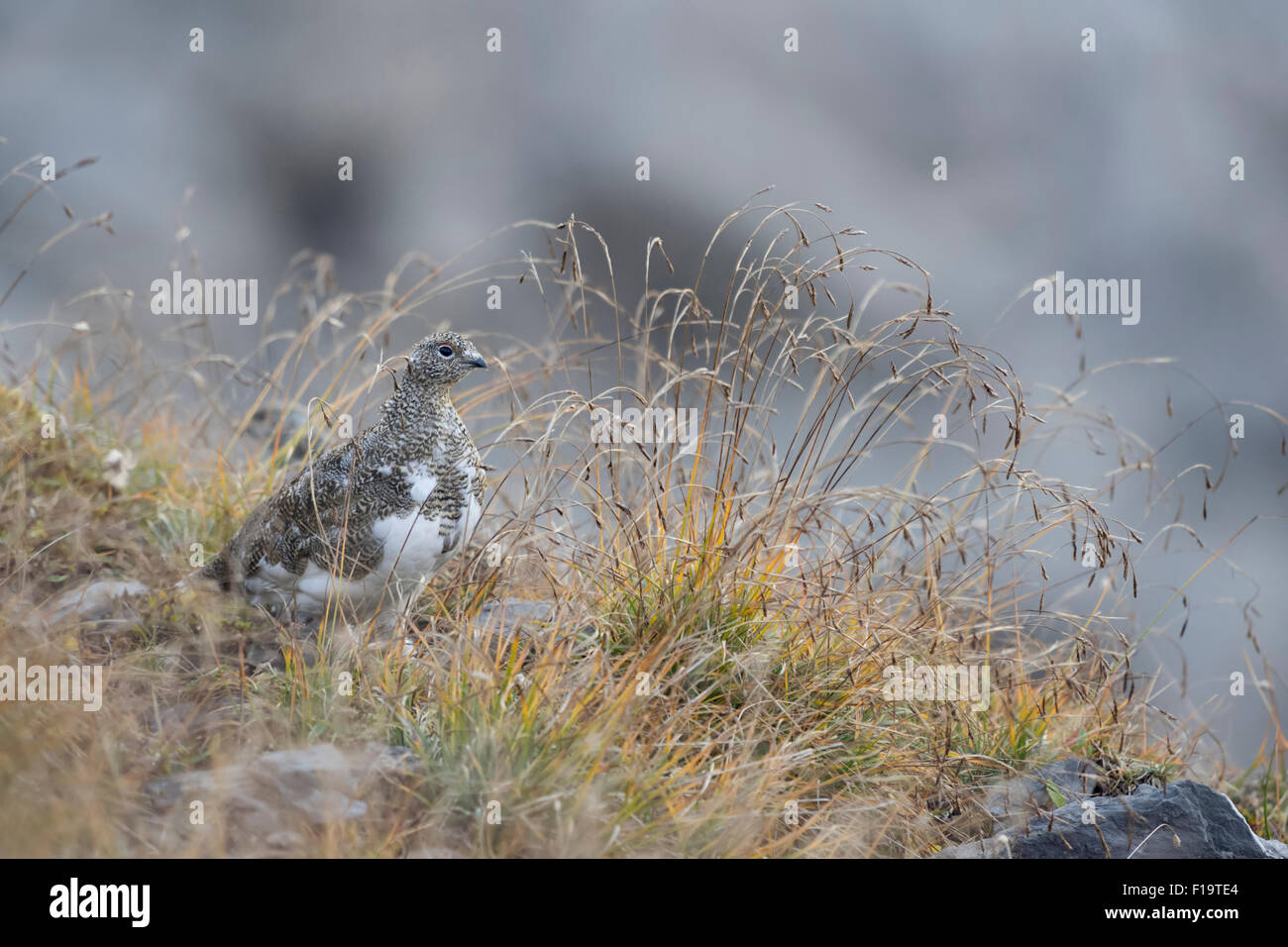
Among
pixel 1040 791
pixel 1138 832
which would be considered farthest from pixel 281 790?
pixel 1138 832

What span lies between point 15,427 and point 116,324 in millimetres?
893

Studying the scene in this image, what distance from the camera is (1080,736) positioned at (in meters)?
3.86

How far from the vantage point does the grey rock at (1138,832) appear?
338cm

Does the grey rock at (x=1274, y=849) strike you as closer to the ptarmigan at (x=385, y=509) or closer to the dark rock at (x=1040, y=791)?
the dark rock at (x=1040, y=791)

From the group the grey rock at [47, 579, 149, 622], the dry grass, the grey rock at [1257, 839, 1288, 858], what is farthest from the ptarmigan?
the grey rock at [1257, 839, 1288, 858]

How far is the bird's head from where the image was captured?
4.01 meters

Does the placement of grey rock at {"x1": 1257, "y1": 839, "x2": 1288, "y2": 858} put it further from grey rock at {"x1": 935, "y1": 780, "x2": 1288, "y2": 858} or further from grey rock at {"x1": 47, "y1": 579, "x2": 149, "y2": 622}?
grey rock at {"x1": 47, "y1": 579, "x2": 149, "y2": 622}

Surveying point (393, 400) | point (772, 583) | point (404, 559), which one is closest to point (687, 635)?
point (772, 583)

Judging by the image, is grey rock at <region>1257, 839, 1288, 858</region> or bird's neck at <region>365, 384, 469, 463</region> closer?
grey rock at <region>1257, 839, 1288, 858</region>

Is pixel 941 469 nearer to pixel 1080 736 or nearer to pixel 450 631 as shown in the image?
pixel 1080 736

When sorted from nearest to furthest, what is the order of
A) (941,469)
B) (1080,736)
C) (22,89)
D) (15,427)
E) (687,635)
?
1. (687,635)
2. (1080,736)
3. (15,427)
4. (941,469)
5. (22,89)

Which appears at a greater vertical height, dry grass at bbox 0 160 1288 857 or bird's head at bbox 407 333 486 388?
bird's head at bbox 407 333 486 388

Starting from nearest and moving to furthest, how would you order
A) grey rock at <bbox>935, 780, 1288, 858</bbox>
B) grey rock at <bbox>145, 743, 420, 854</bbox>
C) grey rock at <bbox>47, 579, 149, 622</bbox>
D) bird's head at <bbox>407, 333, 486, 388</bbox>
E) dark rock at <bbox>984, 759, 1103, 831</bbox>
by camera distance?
grey rock at <bbox>145, 743, 420, 854</bbox>
grey rock at <bbox>935, 780, 1288, 858</bbox>
dark rock at <bbox>984, 759, 1103, 831</bbox>
bird's head at <bbox>407, 333, 486, 388</bbox>
grey rock at <bbox>47, 579, 149, 622</bbox>

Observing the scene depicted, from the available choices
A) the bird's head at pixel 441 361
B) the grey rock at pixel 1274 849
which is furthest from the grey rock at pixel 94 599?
the grey rock at pixel 1274 849
